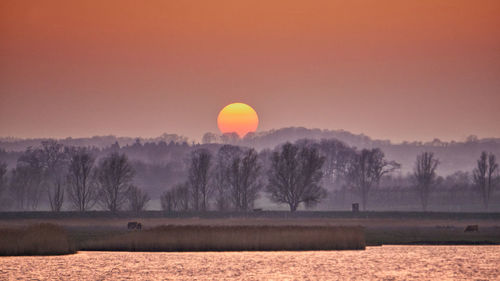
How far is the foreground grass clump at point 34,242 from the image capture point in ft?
179

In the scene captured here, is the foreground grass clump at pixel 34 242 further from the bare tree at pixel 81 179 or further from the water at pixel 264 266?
the bare tree at pixel 81 179

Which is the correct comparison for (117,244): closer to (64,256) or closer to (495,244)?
(64,256)

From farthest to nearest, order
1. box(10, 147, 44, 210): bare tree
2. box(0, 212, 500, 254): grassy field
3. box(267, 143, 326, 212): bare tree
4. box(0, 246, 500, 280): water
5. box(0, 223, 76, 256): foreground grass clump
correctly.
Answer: box(10, 147, 44, 210): bare tree
box(267, 143, 326, 212): bare tree
box(0, 212, 500, 254): grassy field
box(0, 223, 76, 256): foreground grass clump
box(0, 246, 500, 280): water

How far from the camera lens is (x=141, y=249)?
195 ft

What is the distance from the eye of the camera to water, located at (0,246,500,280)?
48531mm

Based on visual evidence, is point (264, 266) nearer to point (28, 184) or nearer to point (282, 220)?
point (282, 220)

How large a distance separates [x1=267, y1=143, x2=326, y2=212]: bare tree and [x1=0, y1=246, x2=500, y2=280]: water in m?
53.3

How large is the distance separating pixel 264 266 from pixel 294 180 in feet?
212

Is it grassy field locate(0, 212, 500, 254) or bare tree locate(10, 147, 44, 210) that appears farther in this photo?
bare tree locate(10, 147, 44, 210)

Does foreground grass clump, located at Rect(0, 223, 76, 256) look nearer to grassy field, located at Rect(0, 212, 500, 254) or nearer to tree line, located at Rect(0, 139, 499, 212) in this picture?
grassy field, located at Rect(0, 212, 500, 254)

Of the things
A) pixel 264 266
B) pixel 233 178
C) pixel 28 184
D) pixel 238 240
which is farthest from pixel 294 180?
pixel 28 184

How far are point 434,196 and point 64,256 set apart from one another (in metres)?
120

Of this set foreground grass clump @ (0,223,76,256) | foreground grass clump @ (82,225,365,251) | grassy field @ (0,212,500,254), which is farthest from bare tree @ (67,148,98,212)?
foreground grass clump @ (0,223,76,256)

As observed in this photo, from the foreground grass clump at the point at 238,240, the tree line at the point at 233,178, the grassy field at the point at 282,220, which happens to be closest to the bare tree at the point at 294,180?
the tree line at the point at 233,178
